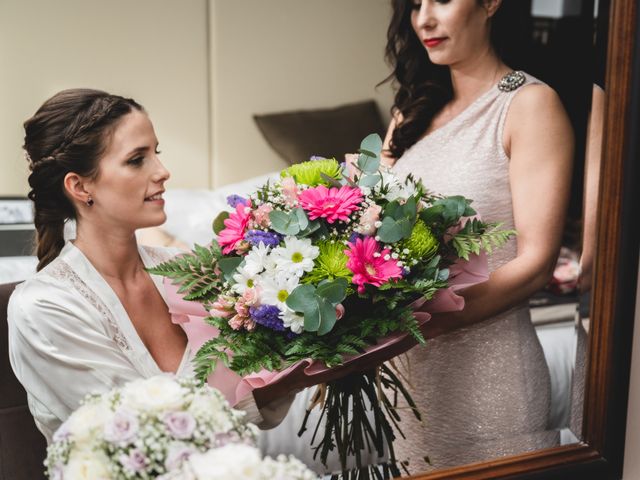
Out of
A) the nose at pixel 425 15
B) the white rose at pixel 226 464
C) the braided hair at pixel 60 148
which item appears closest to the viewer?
the white rose at pixel 226 464

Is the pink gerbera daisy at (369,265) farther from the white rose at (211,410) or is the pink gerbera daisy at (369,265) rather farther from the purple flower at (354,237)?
the white rose at (211,410)

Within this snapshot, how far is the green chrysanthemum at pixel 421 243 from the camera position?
→ 0.86m

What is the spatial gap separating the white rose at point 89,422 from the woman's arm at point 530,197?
1.62 ft

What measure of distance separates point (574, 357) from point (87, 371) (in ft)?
2.41

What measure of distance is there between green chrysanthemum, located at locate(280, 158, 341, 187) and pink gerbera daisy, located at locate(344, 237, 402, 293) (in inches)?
3.9

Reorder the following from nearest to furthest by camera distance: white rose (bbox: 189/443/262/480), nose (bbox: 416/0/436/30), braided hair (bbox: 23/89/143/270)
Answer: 1. white rose (bbox: 189/443/262/480)
2. braided hair (bbox: 23/89/143/270)
3. nose (bbox: 416/0/436/30)

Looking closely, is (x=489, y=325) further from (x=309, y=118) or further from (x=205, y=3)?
(x=205, y=3)

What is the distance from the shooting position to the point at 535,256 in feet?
3.48

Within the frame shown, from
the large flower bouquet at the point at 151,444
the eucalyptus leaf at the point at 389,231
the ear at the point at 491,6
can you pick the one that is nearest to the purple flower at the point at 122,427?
the large flower bouquet at the point at 151,444

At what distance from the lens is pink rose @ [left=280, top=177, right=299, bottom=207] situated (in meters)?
0.84

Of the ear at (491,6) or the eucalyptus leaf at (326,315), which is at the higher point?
the ear at (491,6)

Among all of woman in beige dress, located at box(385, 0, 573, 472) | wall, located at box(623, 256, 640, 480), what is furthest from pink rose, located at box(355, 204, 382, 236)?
wall, located at box(623, 256, 640, 480)

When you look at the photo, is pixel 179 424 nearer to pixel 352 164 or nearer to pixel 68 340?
pixel 68 340

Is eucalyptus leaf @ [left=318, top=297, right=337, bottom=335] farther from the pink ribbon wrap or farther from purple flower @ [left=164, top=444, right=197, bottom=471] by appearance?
purple flower @ [left=164, top=444, right=197, bottom=471]
